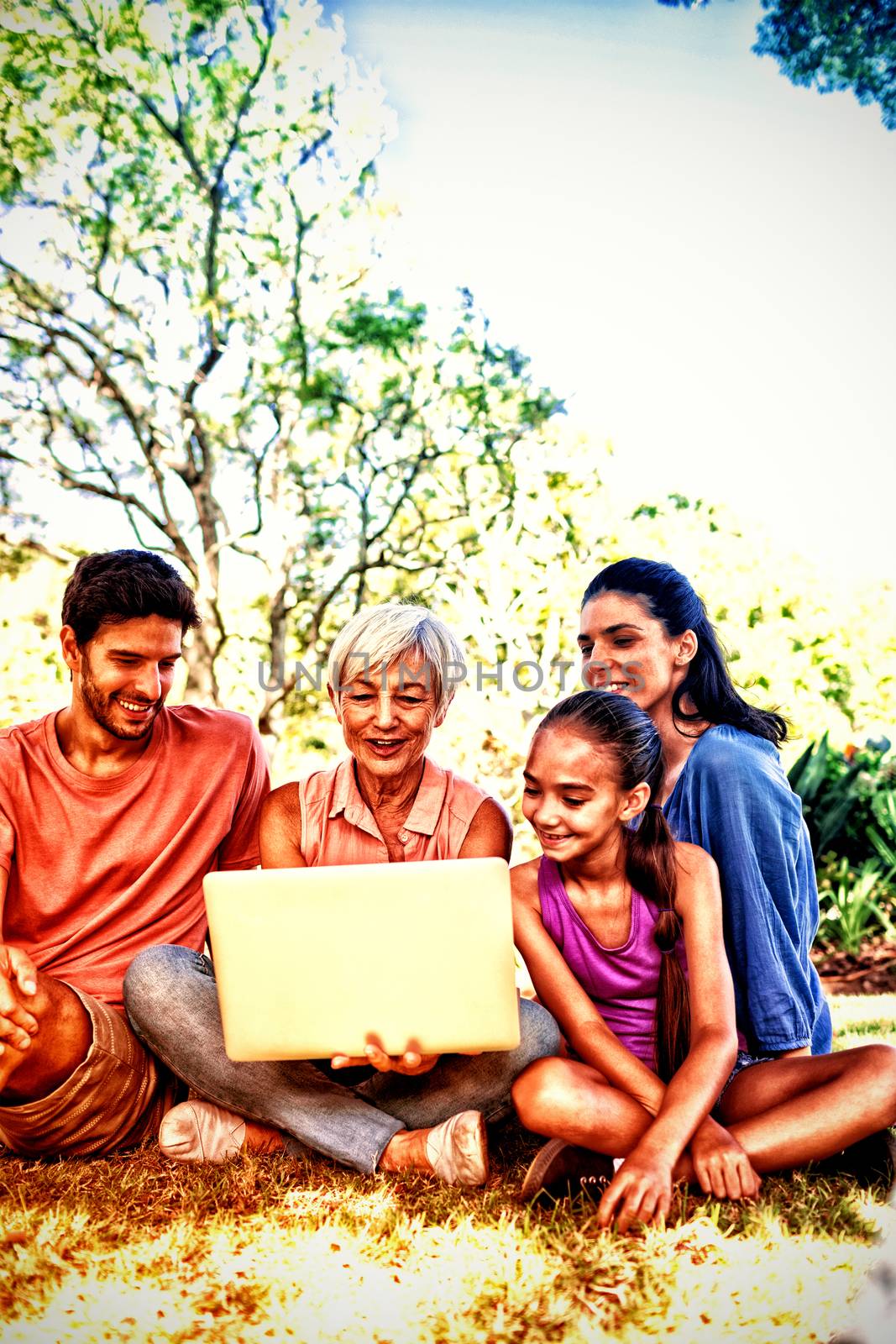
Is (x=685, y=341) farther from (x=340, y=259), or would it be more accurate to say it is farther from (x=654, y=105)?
(x=340, y=259)

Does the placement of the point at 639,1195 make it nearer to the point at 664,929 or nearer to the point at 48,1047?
the point at 664,929

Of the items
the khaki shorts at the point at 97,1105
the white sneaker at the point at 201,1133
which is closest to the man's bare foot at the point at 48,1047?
the khaki shorts at the point at 97,1105

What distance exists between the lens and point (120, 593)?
9.14 ft

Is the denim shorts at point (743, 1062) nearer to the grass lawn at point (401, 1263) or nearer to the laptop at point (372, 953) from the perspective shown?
the grass lawn at point (401, 1263)

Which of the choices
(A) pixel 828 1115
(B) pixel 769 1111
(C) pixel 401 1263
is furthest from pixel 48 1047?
(A) pixel 828 1115

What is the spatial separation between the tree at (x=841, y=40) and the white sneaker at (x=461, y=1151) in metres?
5.38

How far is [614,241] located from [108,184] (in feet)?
12.0

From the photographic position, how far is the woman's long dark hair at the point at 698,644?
2.85 meters

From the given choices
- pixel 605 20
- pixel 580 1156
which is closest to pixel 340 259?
pixel 605 20

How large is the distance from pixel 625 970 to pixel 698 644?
33.3 inches

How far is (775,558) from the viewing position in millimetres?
8148

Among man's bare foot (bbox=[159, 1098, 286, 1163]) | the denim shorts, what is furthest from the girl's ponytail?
man's bare foot (bbox=[159, 1098, 286, 1163])

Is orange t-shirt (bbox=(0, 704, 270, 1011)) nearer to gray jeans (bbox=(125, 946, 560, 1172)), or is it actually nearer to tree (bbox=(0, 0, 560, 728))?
gray jeans (bbox=(125, 946, 560, 1172))

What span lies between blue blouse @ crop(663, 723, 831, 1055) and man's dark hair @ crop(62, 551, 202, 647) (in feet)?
4.08
